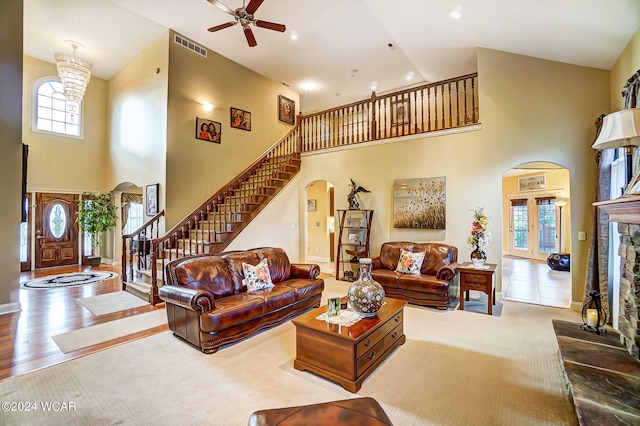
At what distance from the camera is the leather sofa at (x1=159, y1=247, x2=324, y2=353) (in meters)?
Answer: 3.12

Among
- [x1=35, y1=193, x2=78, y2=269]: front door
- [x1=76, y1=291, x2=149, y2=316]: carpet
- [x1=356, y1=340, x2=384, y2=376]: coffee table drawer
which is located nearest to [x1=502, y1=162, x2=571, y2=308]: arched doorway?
[x1=356, y1=340, x2=384, y2=376]: coffee table drawer

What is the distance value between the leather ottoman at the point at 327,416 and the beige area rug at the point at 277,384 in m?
0.68

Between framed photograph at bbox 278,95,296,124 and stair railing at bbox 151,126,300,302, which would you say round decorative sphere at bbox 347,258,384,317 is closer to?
stair railing at bbox 151,126,300,302

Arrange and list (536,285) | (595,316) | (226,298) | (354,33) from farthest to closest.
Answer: (536,285), (354,33), (226,298), (595,316)

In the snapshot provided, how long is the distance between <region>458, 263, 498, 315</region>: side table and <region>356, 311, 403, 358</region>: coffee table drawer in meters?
1.77

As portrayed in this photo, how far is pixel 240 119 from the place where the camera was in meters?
7.50

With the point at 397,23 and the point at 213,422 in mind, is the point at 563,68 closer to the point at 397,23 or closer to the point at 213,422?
the point at 397,23

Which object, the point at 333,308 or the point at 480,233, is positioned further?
the point at 480,233

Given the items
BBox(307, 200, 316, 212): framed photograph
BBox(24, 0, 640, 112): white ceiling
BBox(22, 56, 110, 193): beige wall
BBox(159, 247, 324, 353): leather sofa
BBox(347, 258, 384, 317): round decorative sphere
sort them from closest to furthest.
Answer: BBox(347, 258, 384, 317): round decorative sphere
BBox(159, 247, 324, 353): leather sofa
BBox(24, 0, 640, 112): white ceiling
BBox(22, 56, 110, 193): beige wall
BBox(307, 200, 316, 212): framed photograph

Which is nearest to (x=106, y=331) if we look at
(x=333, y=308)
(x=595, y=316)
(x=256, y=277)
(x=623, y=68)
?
(x=256, y=277)

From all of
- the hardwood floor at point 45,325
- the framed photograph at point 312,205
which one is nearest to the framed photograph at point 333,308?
the hardwood floor at point 45,325

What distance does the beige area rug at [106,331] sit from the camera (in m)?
3.35

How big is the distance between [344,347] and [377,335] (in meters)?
0.44

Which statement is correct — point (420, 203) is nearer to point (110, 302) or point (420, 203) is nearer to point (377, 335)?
point (377, 335)
